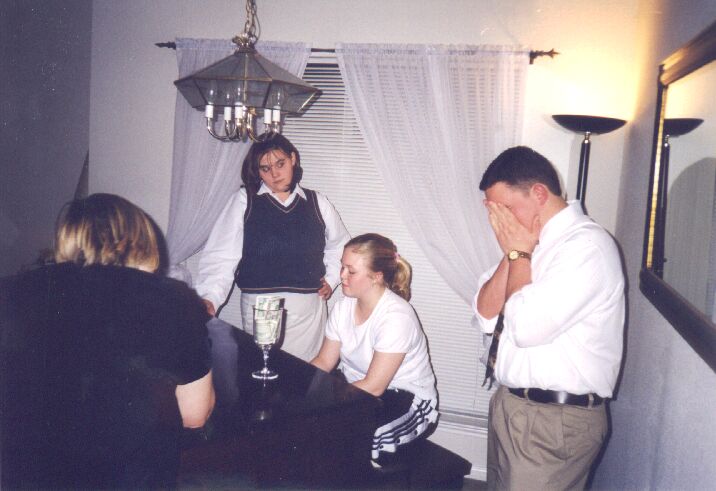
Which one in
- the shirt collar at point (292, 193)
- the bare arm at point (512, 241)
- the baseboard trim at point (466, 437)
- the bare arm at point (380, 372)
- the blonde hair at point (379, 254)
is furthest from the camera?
the baseboard trim at point (466, 437)

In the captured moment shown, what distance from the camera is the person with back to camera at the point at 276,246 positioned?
285 centimetres

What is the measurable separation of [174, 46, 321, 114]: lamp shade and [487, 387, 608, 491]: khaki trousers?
53.2 inches

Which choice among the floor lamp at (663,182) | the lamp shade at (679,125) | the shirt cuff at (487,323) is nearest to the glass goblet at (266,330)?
the shirt cuff at (487,323)

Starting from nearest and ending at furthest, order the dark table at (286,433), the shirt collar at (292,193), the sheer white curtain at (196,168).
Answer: the dark table at (286,433), the shirt collar at (292,193), the sheer white curtain at (196,168)

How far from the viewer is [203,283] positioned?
295 centimetres

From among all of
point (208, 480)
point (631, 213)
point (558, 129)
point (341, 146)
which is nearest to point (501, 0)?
point (558, 129)

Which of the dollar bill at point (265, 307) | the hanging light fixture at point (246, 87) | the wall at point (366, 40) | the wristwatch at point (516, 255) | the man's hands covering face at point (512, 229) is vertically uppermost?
the wall at point (366, 40)

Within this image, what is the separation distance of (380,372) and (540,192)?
2.88 ft

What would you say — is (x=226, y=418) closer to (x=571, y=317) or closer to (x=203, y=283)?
(x=571, y=317)

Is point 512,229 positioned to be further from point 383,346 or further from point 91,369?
point 91,369

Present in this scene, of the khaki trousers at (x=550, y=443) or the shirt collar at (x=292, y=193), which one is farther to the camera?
the shirt collar at (x=292, y=193)

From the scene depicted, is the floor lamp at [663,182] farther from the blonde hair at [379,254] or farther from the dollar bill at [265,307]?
the dollar bill at [265,307]

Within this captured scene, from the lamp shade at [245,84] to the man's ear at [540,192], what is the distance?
0.92 m

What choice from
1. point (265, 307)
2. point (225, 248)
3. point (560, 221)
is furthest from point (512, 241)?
point (225, 248)
